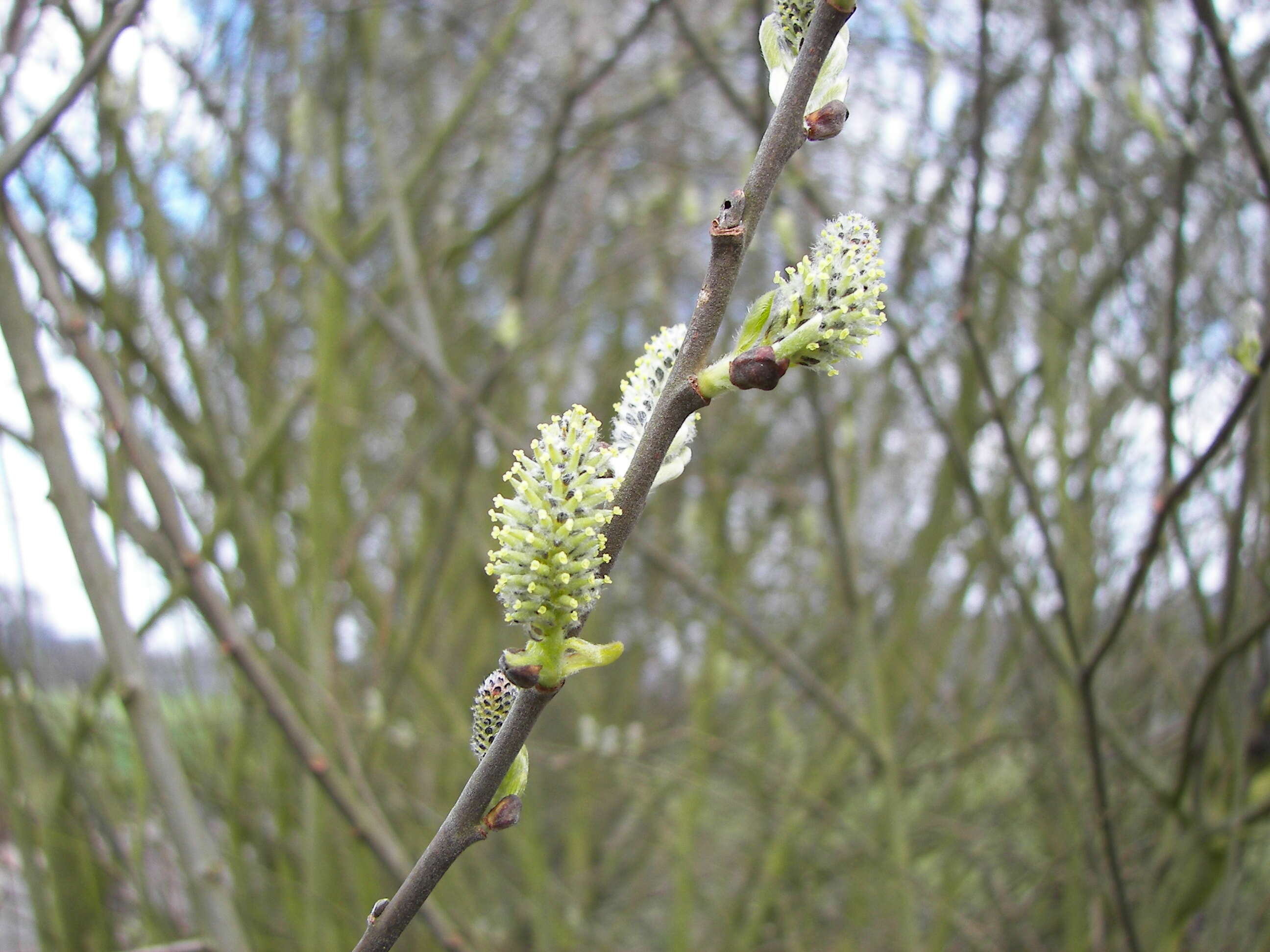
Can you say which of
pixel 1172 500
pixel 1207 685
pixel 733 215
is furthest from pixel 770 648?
pixel 733 215

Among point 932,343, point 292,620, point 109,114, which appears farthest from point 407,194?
point 932,343

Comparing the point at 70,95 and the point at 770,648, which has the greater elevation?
the point at 70,95

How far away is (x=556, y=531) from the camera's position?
0.60 meters

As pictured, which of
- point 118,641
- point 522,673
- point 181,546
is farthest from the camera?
point 181,546

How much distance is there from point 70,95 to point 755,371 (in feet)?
3.44

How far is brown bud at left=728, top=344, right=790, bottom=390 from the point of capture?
606mm

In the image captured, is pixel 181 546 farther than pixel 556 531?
Yes

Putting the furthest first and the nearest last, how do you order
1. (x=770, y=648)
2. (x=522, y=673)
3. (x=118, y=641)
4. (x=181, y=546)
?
(x=770, y=648) → (x=181, y=546) → (x=118, y=641) → (x=522, y=673)

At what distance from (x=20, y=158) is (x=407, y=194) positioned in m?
1.78

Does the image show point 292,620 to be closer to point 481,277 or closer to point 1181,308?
point 1181,308

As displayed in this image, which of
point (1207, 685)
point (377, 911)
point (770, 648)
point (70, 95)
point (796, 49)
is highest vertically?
point (70, 95)

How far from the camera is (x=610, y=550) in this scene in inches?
24.7

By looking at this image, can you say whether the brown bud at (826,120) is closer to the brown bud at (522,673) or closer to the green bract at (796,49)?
the green bract at (796,49)

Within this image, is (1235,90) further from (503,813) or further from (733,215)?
(503,813)
